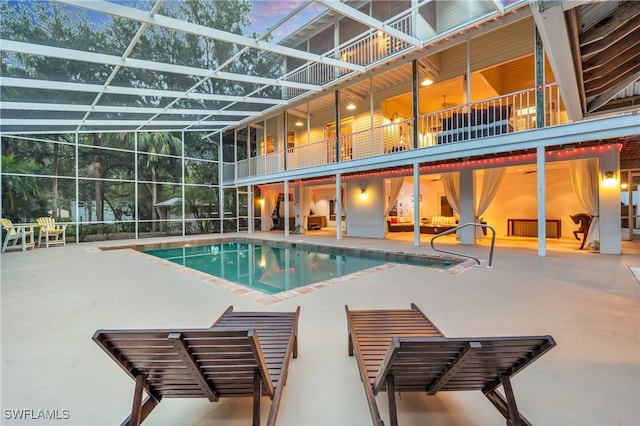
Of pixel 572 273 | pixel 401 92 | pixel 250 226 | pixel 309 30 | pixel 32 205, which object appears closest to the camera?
pixel 572 273

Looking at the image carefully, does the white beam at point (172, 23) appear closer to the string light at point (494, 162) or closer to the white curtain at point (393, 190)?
the string light at point (494, 162)

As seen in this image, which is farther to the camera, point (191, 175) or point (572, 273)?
point (191, 175)

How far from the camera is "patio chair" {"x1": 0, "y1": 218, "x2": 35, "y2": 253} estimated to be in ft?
28.0

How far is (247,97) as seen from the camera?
→ 319 inches

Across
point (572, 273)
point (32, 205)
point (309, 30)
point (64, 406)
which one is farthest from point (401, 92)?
point (32, 205)

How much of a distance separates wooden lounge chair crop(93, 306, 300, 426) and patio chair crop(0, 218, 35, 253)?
34.7 feet

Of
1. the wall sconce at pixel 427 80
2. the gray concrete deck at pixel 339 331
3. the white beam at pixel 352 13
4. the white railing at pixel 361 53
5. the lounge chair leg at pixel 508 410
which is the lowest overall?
the gray concrete deck at pixel 339 331

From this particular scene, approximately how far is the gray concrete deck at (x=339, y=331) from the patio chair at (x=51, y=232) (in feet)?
14.8

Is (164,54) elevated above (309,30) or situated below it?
below

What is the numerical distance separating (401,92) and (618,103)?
697 cm

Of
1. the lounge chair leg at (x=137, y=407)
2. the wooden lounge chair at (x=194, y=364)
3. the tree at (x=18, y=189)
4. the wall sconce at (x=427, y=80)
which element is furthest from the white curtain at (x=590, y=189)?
the tree at (x=18, y=189)

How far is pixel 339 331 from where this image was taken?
2785 millimetres

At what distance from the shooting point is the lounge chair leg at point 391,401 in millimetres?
1455

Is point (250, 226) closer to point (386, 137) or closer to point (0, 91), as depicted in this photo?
point (386, 137)
